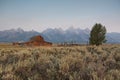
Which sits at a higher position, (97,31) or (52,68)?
(97,31)

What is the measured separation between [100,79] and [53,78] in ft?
5.00

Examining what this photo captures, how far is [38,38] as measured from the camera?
65.9 meters

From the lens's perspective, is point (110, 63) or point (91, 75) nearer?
point (91, 75)

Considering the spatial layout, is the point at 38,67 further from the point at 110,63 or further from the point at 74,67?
the point at 110,63

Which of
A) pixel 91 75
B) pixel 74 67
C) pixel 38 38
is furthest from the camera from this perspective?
pixel 38 38

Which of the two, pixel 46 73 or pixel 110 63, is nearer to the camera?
pixel 46 73

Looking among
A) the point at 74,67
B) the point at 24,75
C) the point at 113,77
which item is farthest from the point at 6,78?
the point at 113,77

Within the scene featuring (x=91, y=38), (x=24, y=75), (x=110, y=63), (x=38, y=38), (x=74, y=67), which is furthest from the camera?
(x=38, y=38)

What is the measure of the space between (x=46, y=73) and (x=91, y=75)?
159 centimetres

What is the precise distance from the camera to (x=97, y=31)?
50406 mm

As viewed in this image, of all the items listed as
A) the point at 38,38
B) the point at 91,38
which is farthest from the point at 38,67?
the point at 38,38

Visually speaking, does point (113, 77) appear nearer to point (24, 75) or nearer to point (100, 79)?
point (100, 79)

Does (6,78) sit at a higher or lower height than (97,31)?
lower

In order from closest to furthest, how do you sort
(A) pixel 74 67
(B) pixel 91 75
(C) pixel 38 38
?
1. (B) pixel 91 75
2. (A) pixel 74 67
3. (C) pixel 38 38
